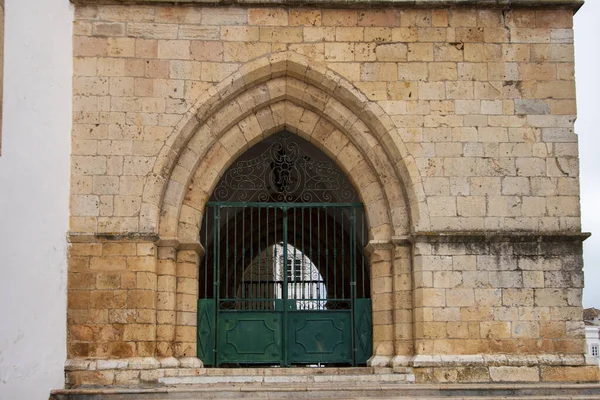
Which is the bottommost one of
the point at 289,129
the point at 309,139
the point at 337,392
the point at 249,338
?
the point at 337,392

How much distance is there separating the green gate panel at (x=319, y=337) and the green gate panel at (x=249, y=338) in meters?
0.16

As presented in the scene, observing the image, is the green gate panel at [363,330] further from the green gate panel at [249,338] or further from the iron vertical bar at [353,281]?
the green gate panel at [249,338]

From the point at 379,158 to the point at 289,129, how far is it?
1076 millimetres

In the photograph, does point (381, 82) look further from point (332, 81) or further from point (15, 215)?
point (15, 215)

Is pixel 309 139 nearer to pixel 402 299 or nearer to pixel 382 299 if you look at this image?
pixel 382 299

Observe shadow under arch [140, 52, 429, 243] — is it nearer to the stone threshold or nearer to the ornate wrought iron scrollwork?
the ornate wrought iron scrollwork

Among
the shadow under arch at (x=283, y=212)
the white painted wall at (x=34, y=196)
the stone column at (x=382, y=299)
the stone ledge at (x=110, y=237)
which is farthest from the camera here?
the shadow under arch at (x=283, y=212)

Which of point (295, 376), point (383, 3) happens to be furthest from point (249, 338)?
point (383, 3)

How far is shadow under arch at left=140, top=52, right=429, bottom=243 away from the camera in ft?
30.2

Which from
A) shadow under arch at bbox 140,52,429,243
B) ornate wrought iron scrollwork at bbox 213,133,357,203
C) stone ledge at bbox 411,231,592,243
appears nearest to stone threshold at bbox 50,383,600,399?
stone ledge at bbox 411,231,592,243

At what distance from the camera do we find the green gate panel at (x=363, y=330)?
31.5 ft

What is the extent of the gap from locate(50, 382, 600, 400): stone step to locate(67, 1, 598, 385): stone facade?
181 mm

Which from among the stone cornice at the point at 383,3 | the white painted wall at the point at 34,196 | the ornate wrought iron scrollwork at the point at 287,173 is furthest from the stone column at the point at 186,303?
the stone cornice at the point at 383,3

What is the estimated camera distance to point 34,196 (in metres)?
8.84
